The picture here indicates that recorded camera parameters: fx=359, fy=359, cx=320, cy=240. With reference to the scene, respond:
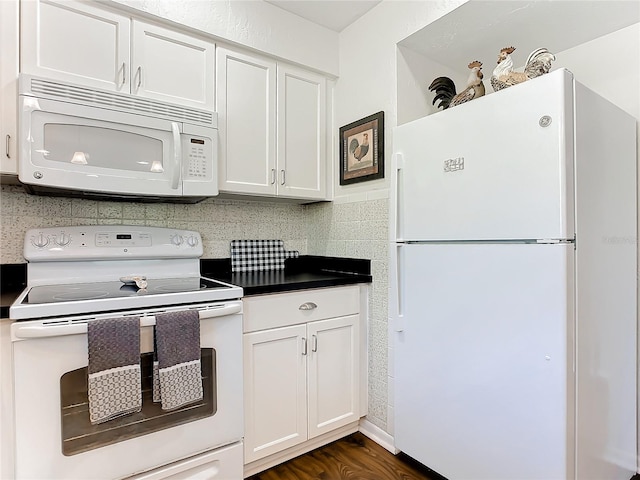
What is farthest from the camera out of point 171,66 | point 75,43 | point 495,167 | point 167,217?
point 167,217

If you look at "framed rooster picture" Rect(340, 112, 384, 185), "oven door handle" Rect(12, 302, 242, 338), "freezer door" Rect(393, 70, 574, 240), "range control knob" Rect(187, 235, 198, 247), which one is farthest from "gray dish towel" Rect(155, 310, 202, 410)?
"framed rooster picture" Rect(340, 112, 384, 185)

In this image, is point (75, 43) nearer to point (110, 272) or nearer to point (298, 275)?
point (110, 272)

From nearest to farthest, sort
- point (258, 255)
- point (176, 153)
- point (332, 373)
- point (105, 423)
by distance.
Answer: point (105, 423), point (176, 153), point (332, 373), point (258, 255)

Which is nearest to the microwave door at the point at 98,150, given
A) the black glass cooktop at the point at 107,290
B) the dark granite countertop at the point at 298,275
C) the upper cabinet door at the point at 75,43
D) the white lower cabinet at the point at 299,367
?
the upper cabinet door at the point at 75,43

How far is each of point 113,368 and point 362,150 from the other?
1.63 metres

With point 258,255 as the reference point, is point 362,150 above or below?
above

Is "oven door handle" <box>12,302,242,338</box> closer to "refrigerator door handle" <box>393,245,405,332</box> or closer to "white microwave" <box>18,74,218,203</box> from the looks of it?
"white microwave" <box>18,74,218,203</box>

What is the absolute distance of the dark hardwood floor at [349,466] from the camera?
1703 millimetres

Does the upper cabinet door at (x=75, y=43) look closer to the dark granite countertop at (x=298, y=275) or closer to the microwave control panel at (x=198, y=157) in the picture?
the microwave control panel at (x=198, y=157)

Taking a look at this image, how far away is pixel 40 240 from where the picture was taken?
63.4 inches

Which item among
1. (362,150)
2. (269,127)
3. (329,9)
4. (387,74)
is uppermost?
(329,9)

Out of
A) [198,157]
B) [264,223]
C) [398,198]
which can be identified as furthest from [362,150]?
[198,157]

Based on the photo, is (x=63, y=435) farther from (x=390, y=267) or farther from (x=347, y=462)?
(x=390, y=267)

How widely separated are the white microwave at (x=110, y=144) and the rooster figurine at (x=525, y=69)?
4.36 ft
